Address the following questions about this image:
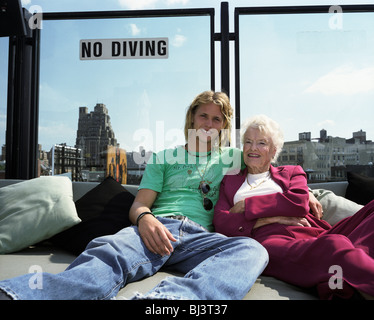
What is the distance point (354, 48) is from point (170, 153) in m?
1.62

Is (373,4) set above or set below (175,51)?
above

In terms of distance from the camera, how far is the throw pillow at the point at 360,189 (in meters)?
1.62

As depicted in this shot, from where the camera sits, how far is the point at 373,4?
2.16m

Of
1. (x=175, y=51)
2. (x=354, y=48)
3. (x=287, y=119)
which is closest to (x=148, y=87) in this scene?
(x=175, y=51)

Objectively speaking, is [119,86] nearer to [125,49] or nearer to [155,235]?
[125,49]

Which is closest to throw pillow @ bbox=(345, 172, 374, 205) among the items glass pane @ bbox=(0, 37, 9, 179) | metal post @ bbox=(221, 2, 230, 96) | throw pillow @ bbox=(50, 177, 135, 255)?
metal post @ bbox=(221, 2, 230, 96)

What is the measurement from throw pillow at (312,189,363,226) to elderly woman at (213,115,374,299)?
0.58 ft

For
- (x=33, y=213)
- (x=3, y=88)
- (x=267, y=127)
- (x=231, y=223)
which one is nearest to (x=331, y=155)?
(x=267, y=127)

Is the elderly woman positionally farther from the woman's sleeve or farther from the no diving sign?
the no diving sign

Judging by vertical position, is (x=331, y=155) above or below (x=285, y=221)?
above

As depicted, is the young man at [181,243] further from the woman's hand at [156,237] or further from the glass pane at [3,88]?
the glass pane at [3,88]

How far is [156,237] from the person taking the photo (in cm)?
112

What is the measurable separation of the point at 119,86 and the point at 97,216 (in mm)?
1113
